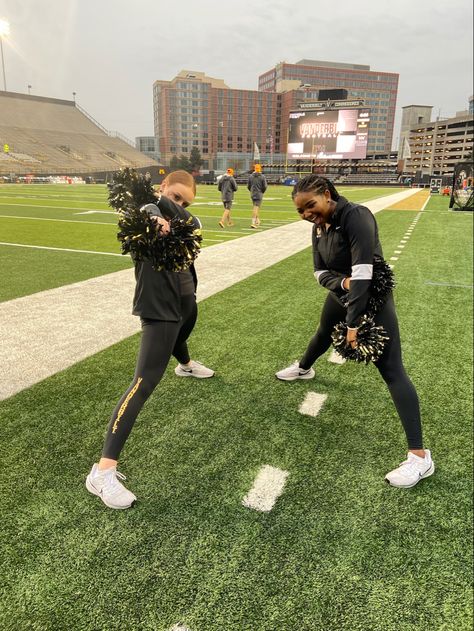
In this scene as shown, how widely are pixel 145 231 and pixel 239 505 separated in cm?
154

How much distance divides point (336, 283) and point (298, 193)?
0.62 metres

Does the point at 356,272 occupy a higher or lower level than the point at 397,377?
higher

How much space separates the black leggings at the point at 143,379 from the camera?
7.64 feet

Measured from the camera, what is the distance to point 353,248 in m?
2.32

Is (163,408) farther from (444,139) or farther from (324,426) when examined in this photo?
(444,139)

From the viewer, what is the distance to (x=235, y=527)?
2158mm

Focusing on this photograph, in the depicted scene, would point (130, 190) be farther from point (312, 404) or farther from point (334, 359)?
point (334, 359)

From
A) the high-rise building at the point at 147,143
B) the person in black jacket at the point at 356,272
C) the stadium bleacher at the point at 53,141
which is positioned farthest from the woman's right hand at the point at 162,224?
the high-rise building at the point at 147,143

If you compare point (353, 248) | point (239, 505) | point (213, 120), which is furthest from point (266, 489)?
point (213, 120)

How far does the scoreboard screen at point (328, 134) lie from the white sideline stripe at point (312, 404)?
225 feet

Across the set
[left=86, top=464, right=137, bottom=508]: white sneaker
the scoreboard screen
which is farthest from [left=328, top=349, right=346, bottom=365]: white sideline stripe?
the scoreboard screen

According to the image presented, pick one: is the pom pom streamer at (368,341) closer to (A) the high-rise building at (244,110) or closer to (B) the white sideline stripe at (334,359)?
(B) the white sideline stripe at (334,359)

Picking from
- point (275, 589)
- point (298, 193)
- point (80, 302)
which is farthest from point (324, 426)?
point (80, 302)

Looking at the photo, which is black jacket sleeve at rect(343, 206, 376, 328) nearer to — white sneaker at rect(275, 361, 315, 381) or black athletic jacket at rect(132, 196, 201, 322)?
black athletic jacket at rect(132, 196, 201, 322)
